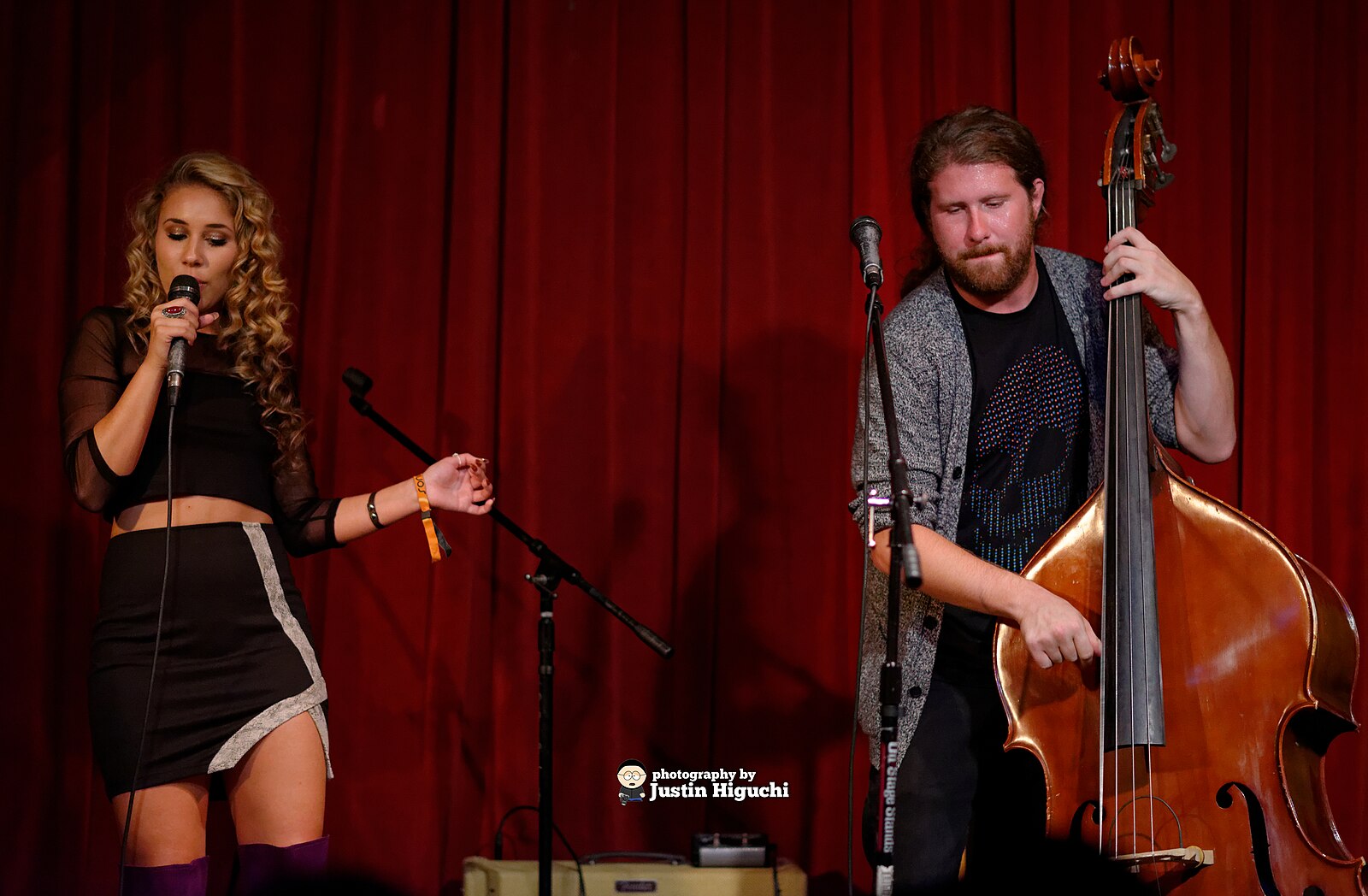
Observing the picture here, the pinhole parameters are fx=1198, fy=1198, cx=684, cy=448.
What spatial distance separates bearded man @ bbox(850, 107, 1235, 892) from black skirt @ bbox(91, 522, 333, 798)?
3.85ft

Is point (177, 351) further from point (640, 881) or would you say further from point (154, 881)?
point (640, 881)

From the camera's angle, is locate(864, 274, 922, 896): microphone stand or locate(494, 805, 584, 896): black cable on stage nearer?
locate(864, 274, 922, 896): microphone stand

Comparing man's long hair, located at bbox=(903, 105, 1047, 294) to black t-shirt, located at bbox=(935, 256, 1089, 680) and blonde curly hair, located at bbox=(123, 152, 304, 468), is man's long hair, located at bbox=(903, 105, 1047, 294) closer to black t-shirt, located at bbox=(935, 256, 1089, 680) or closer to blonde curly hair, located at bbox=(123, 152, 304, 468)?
black t-shirt, located at bbox=(935, 256, 1089, 680)

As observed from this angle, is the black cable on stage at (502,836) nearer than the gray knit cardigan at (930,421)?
No

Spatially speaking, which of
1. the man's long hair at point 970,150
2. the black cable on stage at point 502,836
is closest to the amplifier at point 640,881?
the black cable on stage at point 502,836

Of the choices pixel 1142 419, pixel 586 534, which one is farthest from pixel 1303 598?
pixel 586 534

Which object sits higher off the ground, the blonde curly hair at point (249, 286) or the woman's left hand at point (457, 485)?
the blonde curly hair at point (249, 286)

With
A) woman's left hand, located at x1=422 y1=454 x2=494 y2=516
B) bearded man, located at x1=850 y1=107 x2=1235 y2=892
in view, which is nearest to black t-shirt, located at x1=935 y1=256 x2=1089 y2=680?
bearded man, located at x1=850 y1=107 x2=1235 y2=892

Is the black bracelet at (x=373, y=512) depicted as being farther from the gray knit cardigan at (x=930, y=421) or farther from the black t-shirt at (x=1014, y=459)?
the black t-shirt at (x=1014, y=459)

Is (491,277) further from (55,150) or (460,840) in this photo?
(460,840)

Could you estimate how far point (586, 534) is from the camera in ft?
11.5

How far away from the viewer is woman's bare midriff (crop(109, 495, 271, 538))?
2.33 meters

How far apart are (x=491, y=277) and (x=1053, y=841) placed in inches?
92.1

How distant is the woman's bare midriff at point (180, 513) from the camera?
2.33 m
